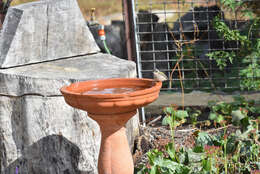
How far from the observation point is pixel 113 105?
92.0 inches

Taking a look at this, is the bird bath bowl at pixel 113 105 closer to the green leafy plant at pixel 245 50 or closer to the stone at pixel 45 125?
the stone at pixel 45 125

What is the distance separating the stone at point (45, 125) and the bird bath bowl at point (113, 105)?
39 cm

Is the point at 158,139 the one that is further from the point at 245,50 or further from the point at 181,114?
the point at 245,50

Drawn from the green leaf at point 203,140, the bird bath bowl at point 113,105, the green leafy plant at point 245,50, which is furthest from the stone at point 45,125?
the green leafy plant at point 245,50

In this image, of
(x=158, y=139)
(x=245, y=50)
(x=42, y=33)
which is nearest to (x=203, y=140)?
(x=158, y=139)

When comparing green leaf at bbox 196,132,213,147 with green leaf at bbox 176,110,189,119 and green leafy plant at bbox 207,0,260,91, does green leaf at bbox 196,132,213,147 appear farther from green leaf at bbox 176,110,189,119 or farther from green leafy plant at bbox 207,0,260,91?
green leafy plant at bbox 207,0,260,91

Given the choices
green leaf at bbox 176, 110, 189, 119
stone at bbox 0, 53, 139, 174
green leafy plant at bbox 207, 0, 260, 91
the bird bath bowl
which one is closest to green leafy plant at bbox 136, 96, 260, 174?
the bird bath bowl

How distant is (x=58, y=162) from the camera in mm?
3139

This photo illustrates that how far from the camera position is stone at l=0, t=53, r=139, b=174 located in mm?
3068

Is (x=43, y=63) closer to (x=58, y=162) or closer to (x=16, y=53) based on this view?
(x=16, y=53)

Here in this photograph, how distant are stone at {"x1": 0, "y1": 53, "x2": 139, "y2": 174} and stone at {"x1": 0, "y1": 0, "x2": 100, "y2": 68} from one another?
10.1 inches

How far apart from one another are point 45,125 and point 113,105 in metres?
0.98

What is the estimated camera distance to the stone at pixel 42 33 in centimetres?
347

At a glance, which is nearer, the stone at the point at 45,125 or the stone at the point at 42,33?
the stone at the point at 45,125
